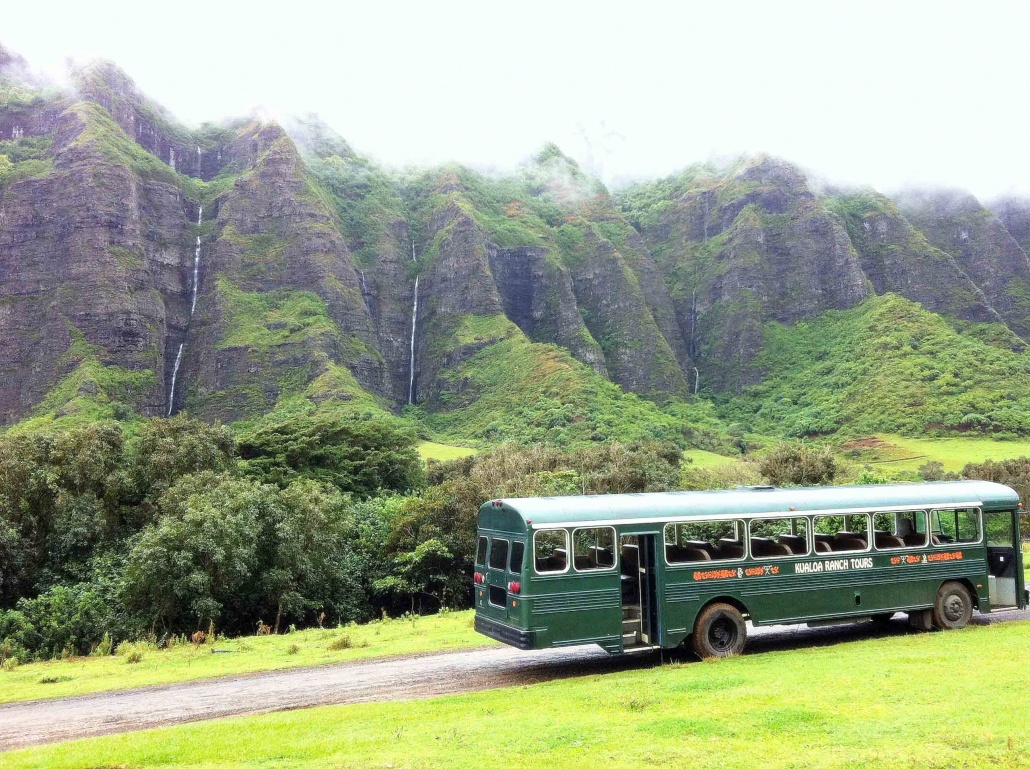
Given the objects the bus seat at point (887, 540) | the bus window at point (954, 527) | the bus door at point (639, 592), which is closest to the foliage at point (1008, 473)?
the bus window at point (954, 527)

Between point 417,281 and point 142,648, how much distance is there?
153 metres

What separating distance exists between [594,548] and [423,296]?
158245mm

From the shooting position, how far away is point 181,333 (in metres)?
144

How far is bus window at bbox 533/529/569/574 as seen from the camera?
49.0 feet

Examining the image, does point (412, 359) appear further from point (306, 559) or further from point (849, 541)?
point (849, 541)

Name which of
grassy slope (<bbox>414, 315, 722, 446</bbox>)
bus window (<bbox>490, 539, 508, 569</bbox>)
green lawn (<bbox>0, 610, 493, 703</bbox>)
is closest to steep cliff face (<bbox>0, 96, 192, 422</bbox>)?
grassy slope (<bbox>414, 315, 722, 446</bbox>)

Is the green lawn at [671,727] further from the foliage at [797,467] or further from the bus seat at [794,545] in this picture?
the foliage at [797,467]

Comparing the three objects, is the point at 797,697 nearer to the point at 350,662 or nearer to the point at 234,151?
the point at 350,662

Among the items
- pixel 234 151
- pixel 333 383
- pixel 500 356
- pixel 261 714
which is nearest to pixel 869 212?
pixel 500 356

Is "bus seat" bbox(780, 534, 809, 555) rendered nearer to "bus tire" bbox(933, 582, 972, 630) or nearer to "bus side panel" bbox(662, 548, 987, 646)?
"bus side panel" bbox(662, 548, 987, 646)

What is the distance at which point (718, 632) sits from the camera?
53.3 ft

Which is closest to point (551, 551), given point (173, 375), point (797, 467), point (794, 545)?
point (794, 545)

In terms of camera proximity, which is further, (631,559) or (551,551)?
(631,559)

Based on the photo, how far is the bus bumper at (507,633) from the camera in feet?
47.9
